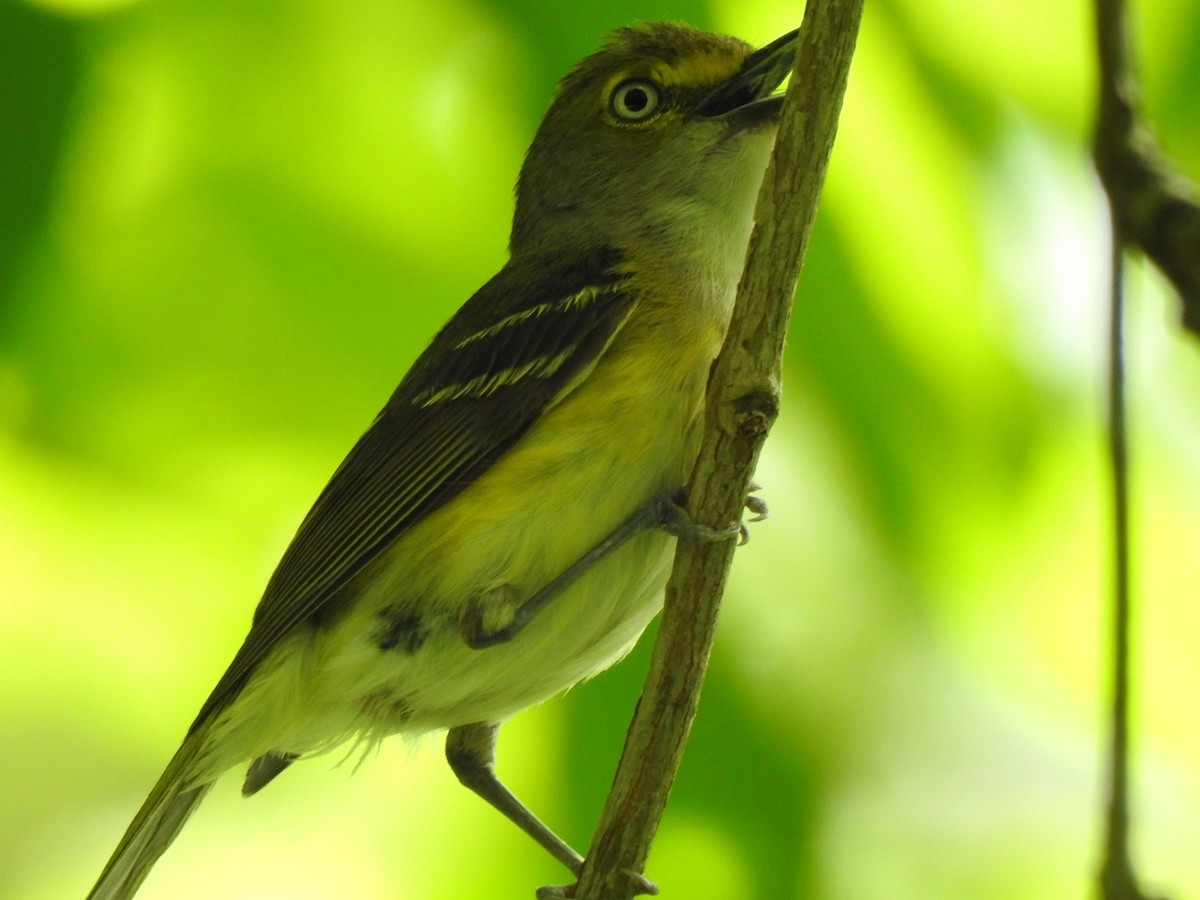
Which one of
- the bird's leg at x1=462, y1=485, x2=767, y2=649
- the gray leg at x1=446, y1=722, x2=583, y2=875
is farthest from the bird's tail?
the bird's leg at x1=462, y1=485, x2=767, y2=649

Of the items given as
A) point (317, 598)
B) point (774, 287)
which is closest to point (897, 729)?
point (317, 598)

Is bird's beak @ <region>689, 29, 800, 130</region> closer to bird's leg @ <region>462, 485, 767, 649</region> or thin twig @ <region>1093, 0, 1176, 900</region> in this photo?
bird's leg @ <region>462, 485, 767, 649</region>

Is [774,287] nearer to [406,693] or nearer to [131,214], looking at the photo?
[406,693]

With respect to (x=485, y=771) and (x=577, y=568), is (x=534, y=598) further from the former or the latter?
(x=485, y=771)

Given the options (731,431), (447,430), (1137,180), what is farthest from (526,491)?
(1137,180)

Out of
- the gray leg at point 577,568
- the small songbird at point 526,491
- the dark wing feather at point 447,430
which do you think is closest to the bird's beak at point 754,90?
the small songbird at point 526,491

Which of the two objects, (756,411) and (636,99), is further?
(636,99)
